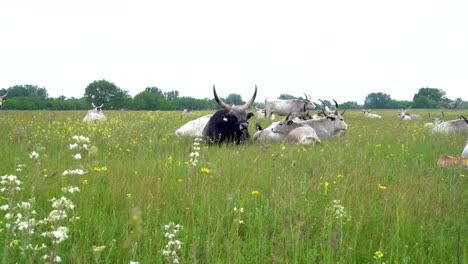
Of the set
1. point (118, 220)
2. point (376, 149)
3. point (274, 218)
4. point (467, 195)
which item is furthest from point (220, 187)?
point (376, 149)

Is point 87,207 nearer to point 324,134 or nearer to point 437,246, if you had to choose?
point 437,246

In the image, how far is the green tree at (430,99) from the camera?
107375 millimetres

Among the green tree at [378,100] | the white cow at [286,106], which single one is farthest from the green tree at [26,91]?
the green tree at [378,100]

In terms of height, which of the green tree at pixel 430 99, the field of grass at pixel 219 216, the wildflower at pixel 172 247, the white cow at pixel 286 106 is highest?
the green tree at pixel 430 99

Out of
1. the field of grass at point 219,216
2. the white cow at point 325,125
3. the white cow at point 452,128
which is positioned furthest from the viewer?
the white cow at point 452,128

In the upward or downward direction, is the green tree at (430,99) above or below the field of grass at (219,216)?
above

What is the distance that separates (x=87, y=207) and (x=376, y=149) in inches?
289

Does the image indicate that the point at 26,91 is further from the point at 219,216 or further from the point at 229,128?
the point at 219,216

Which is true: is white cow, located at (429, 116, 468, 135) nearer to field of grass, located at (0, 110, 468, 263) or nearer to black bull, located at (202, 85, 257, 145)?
black bull, located at (202, 85, 257, 145)

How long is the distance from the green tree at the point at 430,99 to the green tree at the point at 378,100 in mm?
14356

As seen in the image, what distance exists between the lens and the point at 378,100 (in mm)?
140875

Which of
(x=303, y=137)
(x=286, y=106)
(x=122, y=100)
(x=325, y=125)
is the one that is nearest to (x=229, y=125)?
(x=303, y=137)

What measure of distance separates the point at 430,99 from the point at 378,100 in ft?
92.4

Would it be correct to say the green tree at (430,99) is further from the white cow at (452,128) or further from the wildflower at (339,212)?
the wildflower at (339,212)
